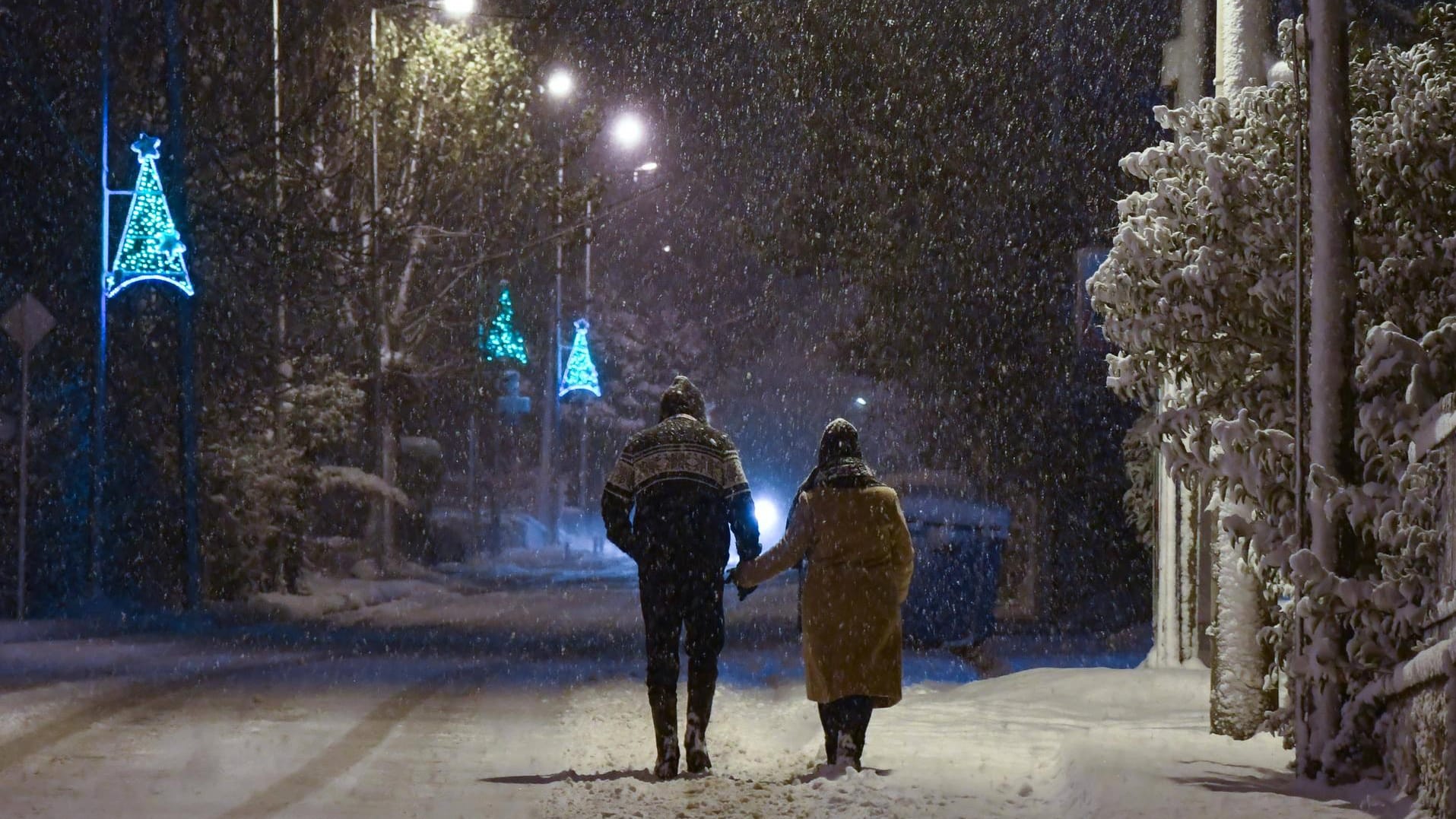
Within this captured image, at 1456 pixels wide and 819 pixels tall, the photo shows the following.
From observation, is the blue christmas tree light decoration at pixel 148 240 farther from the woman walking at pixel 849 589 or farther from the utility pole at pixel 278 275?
the woman walking at pixel 849 589

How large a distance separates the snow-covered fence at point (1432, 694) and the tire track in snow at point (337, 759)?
457cm

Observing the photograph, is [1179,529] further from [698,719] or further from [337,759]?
[337,759]

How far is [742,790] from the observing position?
8.91 metres

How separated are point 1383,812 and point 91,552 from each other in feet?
63.2

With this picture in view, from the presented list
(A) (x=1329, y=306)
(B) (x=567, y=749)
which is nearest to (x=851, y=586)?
(B) (x=567, y=749)

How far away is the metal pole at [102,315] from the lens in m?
22.9

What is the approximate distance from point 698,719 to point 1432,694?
3698 mm

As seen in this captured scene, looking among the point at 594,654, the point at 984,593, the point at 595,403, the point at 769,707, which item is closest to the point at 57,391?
the point at 594,654

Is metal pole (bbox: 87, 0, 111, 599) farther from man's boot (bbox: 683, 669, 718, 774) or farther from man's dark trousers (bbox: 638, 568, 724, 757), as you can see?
man's boot (bbox: 683, 669, 718, 774)

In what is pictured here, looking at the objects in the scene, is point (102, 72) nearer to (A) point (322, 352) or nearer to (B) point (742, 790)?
(A) point (322, 352)

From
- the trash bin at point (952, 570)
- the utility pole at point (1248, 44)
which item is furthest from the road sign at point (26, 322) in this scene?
the utility pole at point (1248, 44)

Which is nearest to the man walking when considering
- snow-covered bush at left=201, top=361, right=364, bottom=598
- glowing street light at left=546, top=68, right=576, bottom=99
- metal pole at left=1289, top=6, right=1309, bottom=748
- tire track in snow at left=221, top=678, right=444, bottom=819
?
tire track in snow at left=221, top=678, right=444, bottom=819

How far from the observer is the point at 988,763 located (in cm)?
980

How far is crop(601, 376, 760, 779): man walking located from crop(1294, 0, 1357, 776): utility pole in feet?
8.79
